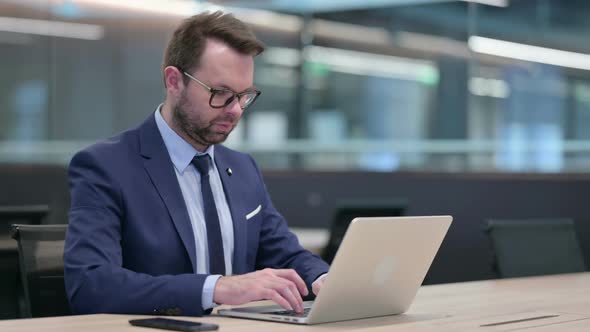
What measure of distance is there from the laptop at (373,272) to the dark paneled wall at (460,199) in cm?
336

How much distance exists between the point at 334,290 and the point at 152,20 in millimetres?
6321

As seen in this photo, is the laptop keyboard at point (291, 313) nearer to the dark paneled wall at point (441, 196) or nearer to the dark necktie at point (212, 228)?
the dark necktie at point (212, 228)

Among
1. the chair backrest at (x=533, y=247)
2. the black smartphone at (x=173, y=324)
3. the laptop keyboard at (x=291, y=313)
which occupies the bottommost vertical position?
the chair backrest at (x=533, y=247)

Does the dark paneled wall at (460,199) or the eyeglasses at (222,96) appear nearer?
the eyeglasses at (222,96)

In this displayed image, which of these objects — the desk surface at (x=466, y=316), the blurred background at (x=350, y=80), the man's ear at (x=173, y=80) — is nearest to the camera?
the desk surface at (x=466, y=316)

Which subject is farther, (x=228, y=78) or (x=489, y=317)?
(x=228, y=78)

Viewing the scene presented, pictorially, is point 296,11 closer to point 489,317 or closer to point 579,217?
point 579,217

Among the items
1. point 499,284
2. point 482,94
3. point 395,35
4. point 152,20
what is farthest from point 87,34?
point 499,284

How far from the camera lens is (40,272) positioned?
246cm

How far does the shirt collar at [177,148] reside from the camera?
252 centimetres

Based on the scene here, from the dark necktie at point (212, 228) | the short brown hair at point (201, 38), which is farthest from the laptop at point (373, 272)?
the short brown hair at point (201, 38)

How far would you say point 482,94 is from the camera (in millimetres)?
6551

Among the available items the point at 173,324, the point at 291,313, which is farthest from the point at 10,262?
the point at 173,324

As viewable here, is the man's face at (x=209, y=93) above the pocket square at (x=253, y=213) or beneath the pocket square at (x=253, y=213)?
above
